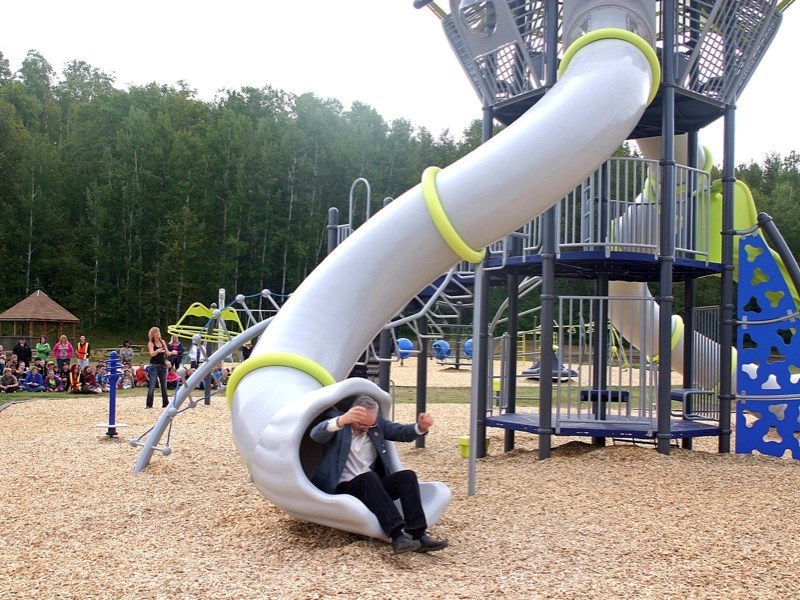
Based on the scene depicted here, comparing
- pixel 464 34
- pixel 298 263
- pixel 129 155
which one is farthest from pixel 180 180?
pixel 464 34

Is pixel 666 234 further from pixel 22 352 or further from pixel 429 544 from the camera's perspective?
pixel 22 352

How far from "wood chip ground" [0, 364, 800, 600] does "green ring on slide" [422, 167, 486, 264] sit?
194 centimetres

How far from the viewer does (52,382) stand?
18406 mm

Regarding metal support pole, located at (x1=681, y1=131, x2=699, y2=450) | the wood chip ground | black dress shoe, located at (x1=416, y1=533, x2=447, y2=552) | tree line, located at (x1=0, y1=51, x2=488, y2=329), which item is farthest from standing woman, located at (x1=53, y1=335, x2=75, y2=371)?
tree line, located at (x1=0, y1=51, x2=488, y2=329)

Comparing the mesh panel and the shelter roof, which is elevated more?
the mesh panel

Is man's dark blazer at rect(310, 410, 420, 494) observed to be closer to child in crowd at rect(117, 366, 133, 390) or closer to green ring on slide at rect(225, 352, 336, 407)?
green ring on slide at rect(225, 352, 336, 407)

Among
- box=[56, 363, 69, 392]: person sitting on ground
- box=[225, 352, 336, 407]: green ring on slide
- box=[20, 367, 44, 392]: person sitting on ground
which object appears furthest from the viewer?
box=[56, 363, 69, 392]: person sitting on ground

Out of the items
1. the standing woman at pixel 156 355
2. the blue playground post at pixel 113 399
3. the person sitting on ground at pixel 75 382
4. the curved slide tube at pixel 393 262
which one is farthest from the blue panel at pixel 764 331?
the person sitting on ground at pixel 75 382

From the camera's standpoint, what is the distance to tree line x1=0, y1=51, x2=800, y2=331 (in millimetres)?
42031

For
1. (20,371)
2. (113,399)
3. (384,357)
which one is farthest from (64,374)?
(384,357)

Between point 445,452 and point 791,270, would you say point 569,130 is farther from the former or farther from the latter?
point 445,452

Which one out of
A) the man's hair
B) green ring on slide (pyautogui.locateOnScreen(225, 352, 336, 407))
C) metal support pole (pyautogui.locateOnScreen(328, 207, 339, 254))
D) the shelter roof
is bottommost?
the man's hair

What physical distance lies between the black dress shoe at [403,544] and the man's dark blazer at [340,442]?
21.1 inches

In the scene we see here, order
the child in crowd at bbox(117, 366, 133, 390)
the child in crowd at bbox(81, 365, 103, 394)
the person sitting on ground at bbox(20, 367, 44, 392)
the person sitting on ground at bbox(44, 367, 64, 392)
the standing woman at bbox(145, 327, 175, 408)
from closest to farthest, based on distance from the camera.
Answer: the standing woman at bbox(145, 327, 175, 408) < the child in crowd at bbox(81, 365, 103, 394) < the person sitting on ground at bbox(20, 367, 44, 392) < the person sitting on ground at bbox(44, 367, 64, 392) < the child in crowd at bbox(117, 366, 133, 390)
